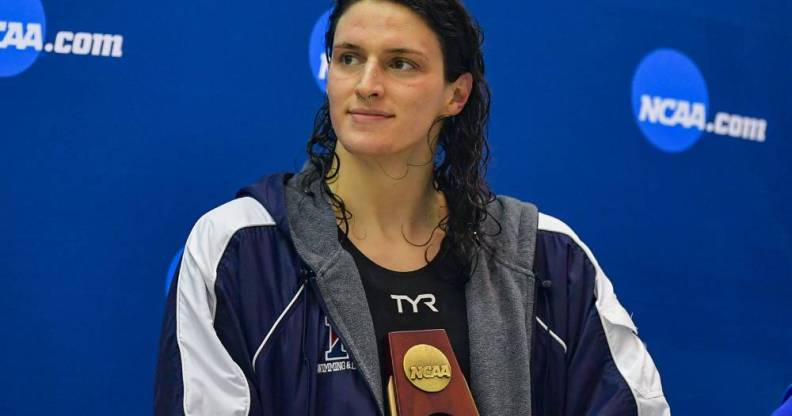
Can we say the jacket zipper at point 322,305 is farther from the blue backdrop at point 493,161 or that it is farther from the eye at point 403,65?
the blue backdrop at point 493,161

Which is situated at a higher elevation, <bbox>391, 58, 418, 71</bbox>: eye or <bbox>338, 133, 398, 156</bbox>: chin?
<bbox>391, 58, 418, 71</bbox>: eye

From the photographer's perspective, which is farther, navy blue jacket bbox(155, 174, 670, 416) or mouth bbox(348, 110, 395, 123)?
mouth bbox(348, 110, 395, 123)

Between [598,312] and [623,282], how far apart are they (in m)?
0.72

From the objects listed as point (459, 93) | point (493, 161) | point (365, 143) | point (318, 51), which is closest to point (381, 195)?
point (365, 143)

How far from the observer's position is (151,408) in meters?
2.18

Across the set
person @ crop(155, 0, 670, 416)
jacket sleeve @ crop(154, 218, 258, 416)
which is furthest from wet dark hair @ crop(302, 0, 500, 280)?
jacket sleeve @ crop(154, 218, 258, 416)

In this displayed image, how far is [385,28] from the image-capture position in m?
1.81

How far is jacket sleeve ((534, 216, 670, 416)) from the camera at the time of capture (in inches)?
73.6

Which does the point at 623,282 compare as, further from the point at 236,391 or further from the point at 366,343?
the point at 236,391

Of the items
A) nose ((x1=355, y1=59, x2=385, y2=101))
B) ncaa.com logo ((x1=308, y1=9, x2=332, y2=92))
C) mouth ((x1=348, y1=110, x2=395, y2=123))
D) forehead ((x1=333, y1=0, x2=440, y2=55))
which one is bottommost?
mouth ((x1=348, y1=110, x2=395, y2=123))

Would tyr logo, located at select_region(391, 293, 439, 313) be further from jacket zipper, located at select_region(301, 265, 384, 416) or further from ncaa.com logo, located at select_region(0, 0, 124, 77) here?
ncaa.com logo, located at select_region(0, 0, 124, 77)

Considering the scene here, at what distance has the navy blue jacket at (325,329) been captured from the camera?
5.51 feet

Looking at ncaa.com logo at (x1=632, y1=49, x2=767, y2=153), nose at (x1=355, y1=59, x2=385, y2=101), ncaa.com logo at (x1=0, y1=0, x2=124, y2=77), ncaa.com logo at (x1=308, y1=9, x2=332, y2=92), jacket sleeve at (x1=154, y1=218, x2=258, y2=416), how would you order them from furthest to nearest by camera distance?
ncaa.com logo at (x1=632, y1=49, x2=767, y2=153), ncaa.com logo at (x1=308, y1=9, x2=332, y2=92), ncaa.com logo at (x1=0, y1=0, x2=124, y2=77), nose at (x1=355, y1=59, x2=385, y2=101), jacket sleeve at (x1=154, y1=218, x2=258, y2=416)

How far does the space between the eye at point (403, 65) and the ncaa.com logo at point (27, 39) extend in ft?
2.01
